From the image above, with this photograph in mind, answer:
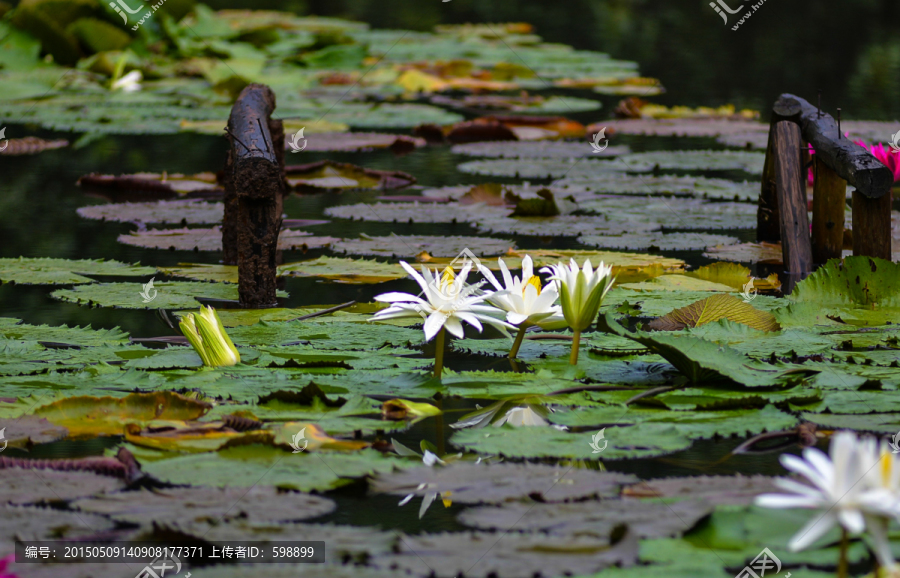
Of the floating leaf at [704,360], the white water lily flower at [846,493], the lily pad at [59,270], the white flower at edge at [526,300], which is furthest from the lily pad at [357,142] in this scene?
the white water lily flower at [846,493]

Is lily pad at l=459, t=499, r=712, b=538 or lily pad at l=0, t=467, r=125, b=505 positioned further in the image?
lily pad at l=0, t=467, r=125, b=505

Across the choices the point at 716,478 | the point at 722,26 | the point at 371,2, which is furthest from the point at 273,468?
the point at 371,2

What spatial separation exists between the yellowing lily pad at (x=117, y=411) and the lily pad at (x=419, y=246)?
167cm

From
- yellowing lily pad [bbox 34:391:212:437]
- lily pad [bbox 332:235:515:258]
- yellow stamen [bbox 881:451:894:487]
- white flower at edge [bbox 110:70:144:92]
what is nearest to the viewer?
yellow stamen [bbox 881:451:894:487]

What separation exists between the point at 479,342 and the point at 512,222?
175 cm

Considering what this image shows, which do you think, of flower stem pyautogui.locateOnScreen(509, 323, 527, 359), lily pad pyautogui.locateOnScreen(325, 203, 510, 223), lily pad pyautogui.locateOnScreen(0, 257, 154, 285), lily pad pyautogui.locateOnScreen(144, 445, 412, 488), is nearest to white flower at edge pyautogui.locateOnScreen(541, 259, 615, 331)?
flower stem pyautogui.locateOnScreen(509, 323, 527, 359)

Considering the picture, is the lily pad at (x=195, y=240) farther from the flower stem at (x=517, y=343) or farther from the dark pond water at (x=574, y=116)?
the flower stem at (x=517, y=343)

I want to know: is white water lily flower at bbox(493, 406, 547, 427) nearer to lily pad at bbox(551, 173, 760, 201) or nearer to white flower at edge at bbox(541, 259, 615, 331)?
white flower at edge at bbox(541, 259, 615, 331)

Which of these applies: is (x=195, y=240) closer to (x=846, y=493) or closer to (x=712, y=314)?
(x=712, y=314)

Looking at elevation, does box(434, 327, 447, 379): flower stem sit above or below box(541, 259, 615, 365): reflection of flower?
below

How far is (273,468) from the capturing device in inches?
62.7

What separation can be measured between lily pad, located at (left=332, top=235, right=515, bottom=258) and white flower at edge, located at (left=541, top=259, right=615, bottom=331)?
139cm

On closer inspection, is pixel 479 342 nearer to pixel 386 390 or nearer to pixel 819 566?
pixel 386 390

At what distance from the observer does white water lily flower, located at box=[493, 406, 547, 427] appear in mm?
1854
